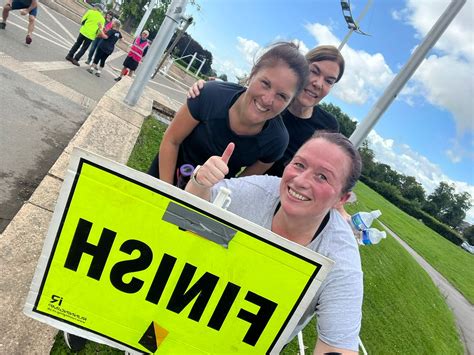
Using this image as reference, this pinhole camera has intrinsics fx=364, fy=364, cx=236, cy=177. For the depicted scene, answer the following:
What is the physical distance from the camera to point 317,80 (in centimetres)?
290

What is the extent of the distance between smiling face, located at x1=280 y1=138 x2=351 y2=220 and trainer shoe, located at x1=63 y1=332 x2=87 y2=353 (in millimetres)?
1411

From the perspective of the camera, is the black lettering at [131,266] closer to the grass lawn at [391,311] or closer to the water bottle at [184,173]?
the water bottle at [184,173]

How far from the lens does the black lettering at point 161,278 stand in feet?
4.54

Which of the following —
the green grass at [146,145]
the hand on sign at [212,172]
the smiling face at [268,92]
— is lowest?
the green grass at [146,145]

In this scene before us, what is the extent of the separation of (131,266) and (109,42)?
10.5m

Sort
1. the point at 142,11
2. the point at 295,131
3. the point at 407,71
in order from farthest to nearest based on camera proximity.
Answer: the point at 142,11 → the point at 407,71 → the point at 295,131

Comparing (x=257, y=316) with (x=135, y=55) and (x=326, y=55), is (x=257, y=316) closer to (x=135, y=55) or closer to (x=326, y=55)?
(x=326, y=55)

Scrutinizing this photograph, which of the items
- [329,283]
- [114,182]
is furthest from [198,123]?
[329,283]

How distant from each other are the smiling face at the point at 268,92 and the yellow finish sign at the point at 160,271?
41.8 inches

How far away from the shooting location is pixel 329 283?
158 cm

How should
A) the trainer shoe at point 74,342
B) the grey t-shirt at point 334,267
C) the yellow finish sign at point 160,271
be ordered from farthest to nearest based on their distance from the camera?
the trainer shoe at point 74,342
the grey t-shirt at point 334,267
the yellow finish sign at point 160,271

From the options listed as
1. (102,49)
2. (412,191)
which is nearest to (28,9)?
(102,49)

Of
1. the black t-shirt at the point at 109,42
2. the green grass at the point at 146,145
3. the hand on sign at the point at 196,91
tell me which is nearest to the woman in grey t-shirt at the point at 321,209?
the hand on sign at the point at 196,91

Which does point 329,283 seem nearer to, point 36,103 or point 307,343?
point 307,343
